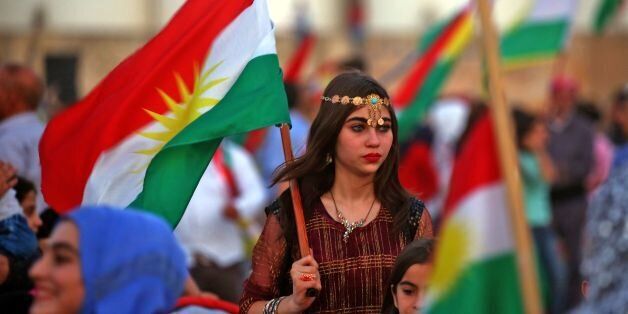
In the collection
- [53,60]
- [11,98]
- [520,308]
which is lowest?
[520,308]

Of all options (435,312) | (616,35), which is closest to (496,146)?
(435,312)

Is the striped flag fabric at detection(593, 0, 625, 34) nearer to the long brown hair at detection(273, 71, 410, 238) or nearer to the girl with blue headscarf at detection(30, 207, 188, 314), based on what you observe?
the long brown hair at detection(273, 71, 410, 238)

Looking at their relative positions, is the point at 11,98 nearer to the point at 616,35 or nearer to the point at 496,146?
the point at 496,146

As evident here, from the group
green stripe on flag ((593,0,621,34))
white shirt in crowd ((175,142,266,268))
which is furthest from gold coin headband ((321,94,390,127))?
green stripe on flag ((593,0,621,34))

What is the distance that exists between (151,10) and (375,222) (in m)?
27.5

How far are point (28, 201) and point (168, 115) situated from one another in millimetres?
935

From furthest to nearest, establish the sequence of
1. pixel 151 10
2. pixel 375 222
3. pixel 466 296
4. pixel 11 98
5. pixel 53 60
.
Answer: pixel 151 10, pixel 53 60, pixel 11 98, pixel 375 222, pixel 466 296

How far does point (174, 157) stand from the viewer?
7.24 metres

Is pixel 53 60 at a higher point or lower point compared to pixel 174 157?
higher

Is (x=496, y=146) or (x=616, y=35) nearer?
(x=496, y=146)

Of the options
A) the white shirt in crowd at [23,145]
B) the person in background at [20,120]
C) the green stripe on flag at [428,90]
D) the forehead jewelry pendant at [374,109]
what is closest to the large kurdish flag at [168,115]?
the forehead jewelry pendant at [374,109]

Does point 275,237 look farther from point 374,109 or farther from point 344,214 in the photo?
point 374,109

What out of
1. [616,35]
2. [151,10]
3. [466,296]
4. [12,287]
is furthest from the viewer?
[616,35]

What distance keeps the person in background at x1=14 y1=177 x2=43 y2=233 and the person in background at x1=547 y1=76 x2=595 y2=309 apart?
26.2 ft
